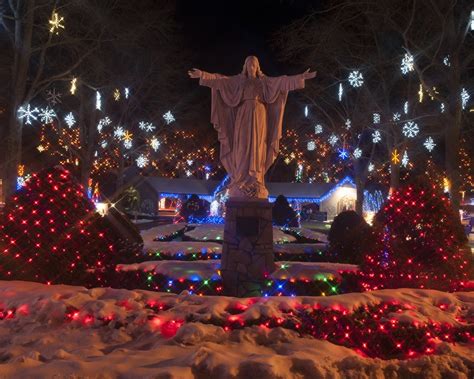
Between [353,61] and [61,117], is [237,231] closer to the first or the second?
[353,61]

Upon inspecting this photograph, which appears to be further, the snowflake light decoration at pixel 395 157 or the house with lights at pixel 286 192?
the house with lights at pixel 286 192

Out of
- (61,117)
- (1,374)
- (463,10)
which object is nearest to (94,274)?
(1,374)

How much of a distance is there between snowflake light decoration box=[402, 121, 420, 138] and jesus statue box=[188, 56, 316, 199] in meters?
13.9

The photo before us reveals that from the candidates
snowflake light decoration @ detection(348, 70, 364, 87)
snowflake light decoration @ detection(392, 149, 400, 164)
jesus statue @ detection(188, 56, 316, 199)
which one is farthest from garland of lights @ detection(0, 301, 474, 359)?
snowflake light decoration @ detection(392, 149, 400, 164)

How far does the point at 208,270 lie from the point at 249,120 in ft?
9.42

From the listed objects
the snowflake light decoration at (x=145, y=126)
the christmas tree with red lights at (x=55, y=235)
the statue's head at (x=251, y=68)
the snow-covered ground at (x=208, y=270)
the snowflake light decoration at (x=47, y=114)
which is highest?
the snowflake light decoration at (x=145, y=126)

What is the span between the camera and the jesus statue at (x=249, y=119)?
28.3 ft

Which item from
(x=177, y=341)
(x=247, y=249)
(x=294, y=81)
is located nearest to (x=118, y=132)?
(x=294, y=81)

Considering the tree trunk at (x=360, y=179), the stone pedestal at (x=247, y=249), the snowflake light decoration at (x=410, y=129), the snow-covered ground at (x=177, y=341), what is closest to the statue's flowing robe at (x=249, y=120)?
the stone pedestal at (x=247, y=249)

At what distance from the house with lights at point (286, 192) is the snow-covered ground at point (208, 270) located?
30.0 m

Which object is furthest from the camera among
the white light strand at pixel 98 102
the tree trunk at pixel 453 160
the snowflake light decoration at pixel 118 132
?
the snowflake light decoration at pixel 118 132

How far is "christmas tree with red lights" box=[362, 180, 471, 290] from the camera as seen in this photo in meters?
7.84

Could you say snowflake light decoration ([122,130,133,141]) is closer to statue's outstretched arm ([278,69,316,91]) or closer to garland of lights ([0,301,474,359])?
statue's outstretched arm ([278,69,316,91])

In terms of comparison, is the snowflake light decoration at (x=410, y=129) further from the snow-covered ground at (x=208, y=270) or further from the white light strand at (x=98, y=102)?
the white light strand at (x=98, y=102)
